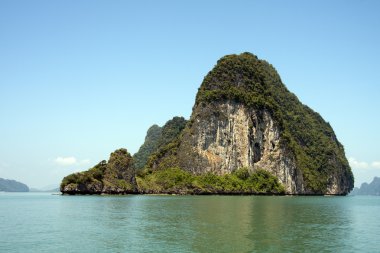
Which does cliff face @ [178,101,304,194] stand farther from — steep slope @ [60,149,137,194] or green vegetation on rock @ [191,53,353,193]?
steep slope @ [60,149,137,194]

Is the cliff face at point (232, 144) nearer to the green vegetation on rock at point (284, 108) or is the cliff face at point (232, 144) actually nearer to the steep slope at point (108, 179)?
the green vegetation on rock at point (284, 108)

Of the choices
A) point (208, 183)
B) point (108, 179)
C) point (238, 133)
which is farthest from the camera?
point (238, 133)

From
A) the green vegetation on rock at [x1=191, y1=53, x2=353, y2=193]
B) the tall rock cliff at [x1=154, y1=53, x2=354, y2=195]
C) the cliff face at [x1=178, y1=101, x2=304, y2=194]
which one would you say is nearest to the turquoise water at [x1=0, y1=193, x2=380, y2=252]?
the cliff face at [x1=178, y1=101, x2=304, y2=194]

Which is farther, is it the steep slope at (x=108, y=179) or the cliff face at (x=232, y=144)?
the cliff face at (x=232, y=144)

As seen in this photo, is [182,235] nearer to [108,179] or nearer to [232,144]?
[108,179]

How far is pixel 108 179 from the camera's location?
107 metres

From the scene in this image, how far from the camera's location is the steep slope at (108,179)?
104062 millimetres

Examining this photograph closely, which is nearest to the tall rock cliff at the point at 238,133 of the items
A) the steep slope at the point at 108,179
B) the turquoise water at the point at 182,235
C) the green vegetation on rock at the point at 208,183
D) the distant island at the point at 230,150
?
the distant island at the point at 230,150

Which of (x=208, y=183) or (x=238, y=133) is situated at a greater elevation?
(x=238, y=133)

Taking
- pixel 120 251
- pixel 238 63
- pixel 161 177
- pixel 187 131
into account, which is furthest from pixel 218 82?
pixel 120 251

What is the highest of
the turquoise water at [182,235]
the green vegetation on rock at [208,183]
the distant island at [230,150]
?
the distant island at [230,150]

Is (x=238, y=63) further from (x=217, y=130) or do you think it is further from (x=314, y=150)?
(x=314, y=150)

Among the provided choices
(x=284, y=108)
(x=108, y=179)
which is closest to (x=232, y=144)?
(x=108, y=179)

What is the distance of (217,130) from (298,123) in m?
56.0
